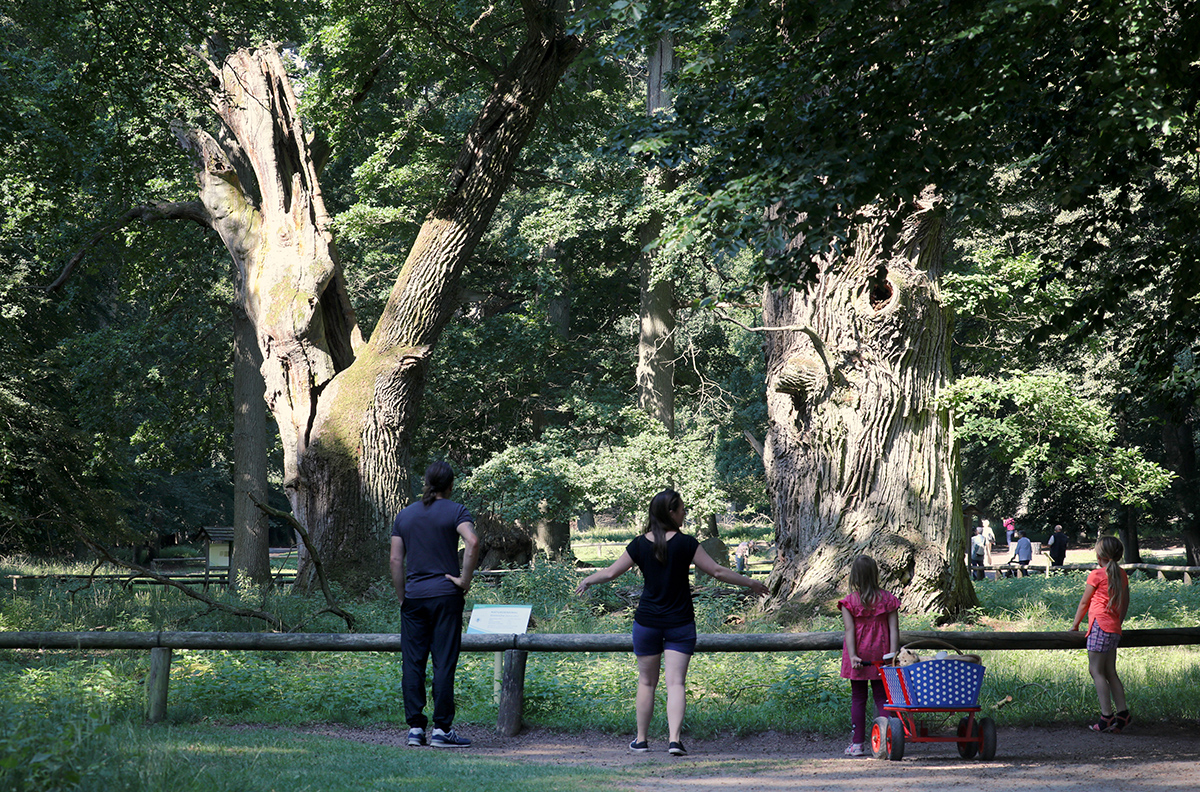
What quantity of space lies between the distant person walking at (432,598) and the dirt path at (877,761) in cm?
40

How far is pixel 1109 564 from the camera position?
805 centimetres

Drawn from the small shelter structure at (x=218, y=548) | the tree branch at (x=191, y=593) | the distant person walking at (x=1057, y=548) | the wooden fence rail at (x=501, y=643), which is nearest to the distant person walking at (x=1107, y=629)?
the wooden fence rail at (x=501, y=643)

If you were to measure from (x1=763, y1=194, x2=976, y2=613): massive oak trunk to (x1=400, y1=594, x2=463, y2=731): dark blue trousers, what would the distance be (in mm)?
6645

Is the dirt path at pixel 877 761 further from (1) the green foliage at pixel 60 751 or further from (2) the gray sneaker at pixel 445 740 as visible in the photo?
(1) the green foliage at pixel 60 751

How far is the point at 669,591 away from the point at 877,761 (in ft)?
5.91

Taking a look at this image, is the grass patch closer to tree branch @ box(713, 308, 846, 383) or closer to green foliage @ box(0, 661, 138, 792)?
green foliage @ box(0, 661, 138, 792)

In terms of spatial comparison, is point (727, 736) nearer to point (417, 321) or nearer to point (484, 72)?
point (417, 321)

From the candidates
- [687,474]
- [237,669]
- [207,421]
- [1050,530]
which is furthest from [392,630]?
[1050,530]

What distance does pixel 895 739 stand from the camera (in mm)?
6570

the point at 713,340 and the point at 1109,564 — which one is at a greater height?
the point at 713,340

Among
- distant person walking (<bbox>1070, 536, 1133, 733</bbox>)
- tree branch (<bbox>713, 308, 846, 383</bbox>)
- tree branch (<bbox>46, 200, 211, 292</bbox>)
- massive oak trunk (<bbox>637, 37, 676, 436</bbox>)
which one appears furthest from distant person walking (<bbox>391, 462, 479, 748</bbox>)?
massive oak trunk (<bbox>637, 37, 676, 436</bbox>)

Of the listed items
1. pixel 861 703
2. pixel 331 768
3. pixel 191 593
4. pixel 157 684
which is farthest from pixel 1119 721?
pixel 191 593

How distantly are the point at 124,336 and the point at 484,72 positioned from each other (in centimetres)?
1000

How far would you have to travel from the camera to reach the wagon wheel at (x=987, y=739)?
648 centimetres
